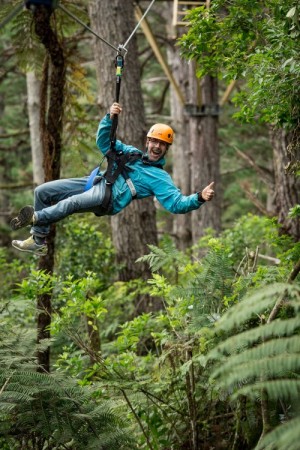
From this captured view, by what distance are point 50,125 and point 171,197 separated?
6.45ft

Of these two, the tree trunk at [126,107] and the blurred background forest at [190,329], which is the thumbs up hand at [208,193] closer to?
the blurred background forest at [190,329]

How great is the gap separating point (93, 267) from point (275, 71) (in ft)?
19.2

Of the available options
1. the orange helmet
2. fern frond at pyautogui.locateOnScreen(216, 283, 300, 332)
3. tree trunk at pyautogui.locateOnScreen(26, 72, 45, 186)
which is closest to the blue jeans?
the orange helmet

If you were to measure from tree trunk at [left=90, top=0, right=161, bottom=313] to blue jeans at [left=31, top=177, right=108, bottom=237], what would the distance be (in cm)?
378

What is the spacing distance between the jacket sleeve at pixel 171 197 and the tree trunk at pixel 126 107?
3.89m

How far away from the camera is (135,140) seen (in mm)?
10383

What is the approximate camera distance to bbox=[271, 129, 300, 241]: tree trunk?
905 cm

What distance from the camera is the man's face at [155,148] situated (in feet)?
21.6

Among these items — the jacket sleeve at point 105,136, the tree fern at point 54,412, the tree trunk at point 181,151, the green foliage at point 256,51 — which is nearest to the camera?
the tree fern at point 54,412

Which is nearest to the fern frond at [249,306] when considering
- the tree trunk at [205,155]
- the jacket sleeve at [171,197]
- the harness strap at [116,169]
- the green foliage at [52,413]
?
the green foliage at [52,413]

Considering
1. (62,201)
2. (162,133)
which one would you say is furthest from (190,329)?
(162,133)

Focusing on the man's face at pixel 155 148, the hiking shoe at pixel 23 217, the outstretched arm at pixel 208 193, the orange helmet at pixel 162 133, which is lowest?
the hiking shoe at pixel 23 217

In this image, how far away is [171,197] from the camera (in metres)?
6.36

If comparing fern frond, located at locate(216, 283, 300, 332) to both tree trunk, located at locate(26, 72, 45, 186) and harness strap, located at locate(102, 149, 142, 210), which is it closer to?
harness strap, located at locate(102, 149, 142, 210)
